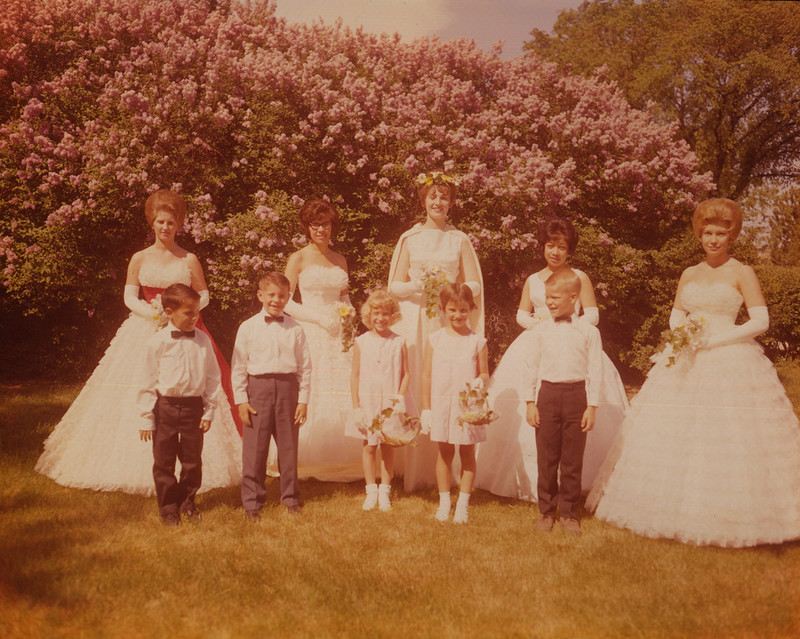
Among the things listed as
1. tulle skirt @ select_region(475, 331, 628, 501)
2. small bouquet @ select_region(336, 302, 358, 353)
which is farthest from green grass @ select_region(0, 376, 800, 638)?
small bouquet @ select_region(336, 302, 358, 353)

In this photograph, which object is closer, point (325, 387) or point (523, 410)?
point (523, 410)

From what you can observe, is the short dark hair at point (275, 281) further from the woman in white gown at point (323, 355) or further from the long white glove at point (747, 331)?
the long white glove at point (747, 331)

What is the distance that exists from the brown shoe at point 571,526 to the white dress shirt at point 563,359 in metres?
0.96

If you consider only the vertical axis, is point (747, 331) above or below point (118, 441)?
above

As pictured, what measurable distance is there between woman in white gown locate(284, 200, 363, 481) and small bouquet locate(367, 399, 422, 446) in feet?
4.03

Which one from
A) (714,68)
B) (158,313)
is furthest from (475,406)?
(714,68)

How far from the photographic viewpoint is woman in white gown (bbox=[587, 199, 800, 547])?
16.8 ft

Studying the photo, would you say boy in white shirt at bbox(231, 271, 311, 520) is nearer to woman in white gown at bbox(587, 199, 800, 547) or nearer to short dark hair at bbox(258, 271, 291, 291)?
short dark hair at bbox(258, 271, 291, 291)

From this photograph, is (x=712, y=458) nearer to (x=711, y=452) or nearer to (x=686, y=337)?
(x=711, y=452)

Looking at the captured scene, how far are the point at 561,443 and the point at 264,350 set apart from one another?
8.34 feet

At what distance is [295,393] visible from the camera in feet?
19.4

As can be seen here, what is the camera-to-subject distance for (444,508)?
593 centimetres

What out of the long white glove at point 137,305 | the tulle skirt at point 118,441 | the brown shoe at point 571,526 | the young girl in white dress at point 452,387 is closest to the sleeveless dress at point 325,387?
the tulle skirt at point 118,441

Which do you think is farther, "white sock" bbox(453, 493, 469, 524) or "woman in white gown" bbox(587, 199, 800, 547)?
"white sock" bbox(453, 493, 469, 524)
